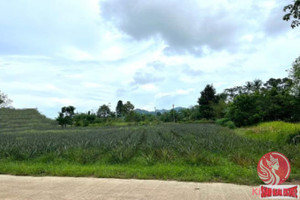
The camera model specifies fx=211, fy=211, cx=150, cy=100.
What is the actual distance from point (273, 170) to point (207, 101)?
47546 millimetres

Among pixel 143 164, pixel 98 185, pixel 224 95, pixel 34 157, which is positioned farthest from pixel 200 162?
pixel 224 95

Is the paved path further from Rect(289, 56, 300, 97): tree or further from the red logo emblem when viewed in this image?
Rect(289, 56, 300, 97): tree

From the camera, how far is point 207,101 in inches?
2019

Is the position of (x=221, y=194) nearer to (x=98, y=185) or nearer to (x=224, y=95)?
(x=98, y=185)

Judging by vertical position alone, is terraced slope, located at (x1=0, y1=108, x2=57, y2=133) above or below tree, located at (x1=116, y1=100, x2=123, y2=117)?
below

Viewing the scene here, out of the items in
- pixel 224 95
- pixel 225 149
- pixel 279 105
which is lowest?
pixel 225 149

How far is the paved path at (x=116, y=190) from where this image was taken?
420 centimetres

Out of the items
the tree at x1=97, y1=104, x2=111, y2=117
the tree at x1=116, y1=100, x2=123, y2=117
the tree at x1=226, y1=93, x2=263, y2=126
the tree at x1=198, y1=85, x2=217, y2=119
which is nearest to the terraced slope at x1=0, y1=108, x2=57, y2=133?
the tree at x1=97, y1=104, x2=111, y2=117

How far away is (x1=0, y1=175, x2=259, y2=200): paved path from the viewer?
420 centimetres

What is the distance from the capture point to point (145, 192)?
14.6 feet

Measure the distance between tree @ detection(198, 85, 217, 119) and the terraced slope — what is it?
3245cm

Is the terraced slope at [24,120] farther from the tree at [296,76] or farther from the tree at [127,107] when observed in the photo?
the tree at [296,76]

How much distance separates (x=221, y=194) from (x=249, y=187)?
2.87 feet

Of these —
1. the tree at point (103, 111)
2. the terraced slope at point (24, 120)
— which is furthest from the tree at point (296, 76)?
the tree at point (103, 111)
